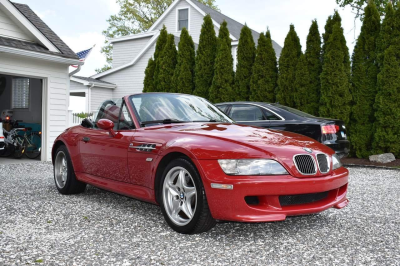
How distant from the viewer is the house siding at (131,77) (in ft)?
76.0

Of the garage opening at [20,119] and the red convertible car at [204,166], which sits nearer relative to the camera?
the red convertible car at [204,166]

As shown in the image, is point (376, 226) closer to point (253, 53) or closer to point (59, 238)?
point (59, 238)

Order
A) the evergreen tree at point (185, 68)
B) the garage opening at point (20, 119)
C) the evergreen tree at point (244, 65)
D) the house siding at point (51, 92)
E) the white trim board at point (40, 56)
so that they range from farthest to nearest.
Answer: the evergreen tree at point (185, 68) < the evergreen tree at point (244, 65) < the garage opening at point (20, 119) < the house siding at point (51, 92) < the white trim board at point (40, 56)

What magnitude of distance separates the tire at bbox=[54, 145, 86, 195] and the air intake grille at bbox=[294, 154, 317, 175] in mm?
3483

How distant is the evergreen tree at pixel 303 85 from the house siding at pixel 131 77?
41.1 ft

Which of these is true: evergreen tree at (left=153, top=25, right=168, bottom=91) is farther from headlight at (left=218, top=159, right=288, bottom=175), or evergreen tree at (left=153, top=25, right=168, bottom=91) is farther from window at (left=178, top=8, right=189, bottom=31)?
headlight at (left=218, top=159, right=288, bottom=175)

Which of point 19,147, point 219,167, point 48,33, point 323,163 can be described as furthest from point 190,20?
point 219,167

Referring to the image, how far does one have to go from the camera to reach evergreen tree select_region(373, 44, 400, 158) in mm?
10656

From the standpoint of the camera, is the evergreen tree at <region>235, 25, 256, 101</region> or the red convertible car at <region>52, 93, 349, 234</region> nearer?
the red convertible car at <region>52, 93, 349, 234</region>

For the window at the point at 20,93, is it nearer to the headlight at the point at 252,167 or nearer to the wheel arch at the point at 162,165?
the wheel arch at the point at 162,165

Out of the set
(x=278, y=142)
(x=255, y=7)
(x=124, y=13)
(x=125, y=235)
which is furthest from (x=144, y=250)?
(x=124, y=13)

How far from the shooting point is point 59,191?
6.12m

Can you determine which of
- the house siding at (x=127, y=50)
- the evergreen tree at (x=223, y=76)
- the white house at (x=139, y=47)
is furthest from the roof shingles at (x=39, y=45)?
the house siding at (x=127, y=50)

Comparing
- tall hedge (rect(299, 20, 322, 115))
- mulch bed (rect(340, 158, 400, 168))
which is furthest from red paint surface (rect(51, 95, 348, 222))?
tall hedge (rect(299, 20, 322, 115))
